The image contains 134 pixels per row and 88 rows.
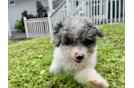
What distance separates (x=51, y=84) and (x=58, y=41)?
869 millimetres

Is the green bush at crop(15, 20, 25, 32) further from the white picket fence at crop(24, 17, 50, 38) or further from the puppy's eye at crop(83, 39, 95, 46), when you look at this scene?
the puppy's eye at crop(83, 39, 95, 46)

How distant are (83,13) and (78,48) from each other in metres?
9.41

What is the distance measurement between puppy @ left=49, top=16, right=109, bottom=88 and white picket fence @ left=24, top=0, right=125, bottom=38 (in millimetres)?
6288

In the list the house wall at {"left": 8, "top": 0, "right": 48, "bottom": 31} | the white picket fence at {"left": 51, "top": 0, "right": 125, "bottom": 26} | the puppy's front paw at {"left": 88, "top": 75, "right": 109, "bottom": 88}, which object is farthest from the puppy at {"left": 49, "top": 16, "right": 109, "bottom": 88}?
the house wall at {"left": 8, "top": 0, "right": 48, "bottom": 31}

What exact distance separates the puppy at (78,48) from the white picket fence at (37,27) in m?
9.89

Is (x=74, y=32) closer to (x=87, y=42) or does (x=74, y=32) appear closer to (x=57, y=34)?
(x=87, y=42)

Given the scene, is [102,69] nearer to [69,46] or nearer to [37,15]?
[69,46]

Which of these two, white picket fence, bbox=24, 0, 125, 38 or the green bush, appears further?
the green bush

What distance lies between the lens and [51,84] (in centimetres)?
232

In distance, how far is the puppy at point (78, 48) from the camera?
78.3 inches

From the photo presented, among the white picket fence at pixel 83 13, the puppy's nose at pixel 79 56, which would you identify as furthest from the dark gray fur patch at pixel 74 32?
the white picket fence at pixel 83 13

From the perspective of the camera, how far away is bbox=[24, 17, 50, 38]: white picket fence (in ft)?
39.5

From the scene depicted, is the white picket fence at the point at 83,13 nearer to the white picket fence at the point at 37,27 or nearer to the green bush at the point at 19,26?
the white picket fence at the point at 37,27

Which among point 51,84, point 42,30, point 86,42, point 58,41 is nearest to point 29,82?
point 51,84
